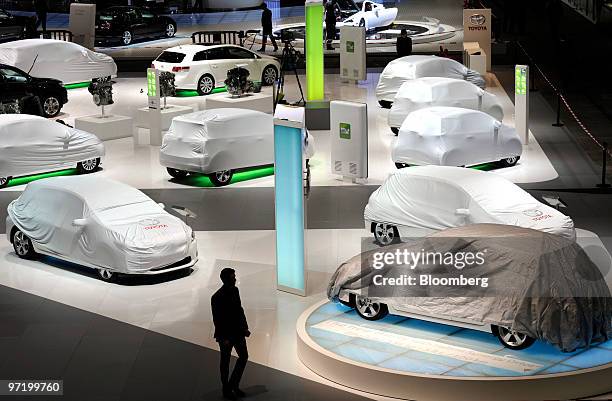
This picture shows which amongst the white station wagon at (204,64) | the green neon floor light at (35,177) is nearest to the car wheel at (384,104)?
the white station wagon at (204,64)

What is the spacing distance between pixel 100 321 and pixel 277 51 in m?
28.1

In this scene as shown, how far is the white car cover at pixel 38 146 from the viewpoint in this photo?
2352 cm

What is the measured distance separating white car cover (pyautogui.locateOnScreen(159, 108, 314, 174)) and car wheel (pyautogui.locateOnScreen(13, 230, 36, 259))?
5.11 m

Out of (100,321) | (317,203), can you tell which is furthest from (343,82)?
(100,321)

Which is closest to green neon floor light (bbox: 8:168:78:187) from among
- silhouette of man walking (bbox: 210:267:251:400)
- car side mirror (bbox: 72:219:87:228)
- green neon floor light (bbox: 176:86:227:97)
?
car side mirror (bbox: 72:219:87:228)

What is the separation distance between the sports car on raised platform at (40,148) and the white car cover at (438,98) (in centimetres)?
686

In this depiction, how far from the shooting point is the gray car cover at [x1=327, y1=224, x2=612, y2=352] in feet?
44.2

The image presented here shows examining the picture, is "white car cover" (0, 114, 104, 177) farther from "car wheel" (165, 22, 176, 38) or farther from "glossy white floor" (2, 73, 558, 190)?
"car wheel" (165, 22, 176, 38)

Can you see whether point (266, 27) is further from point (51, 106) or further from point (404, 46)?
point (51, 106)

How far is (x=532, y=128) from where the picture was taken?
94.8 ft

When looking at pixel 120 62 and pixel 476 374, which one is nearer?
pixel 476 374

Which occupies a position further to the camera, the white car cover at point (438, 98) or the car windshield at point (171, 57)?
the car windshield at point (171, 57)

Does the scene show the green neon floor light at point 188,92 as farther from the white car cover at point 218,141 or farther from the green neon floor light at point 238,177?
the white car cover at point 218,141

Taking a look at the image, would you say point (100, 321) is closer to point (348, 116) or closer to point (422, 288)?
point (422, 288)
